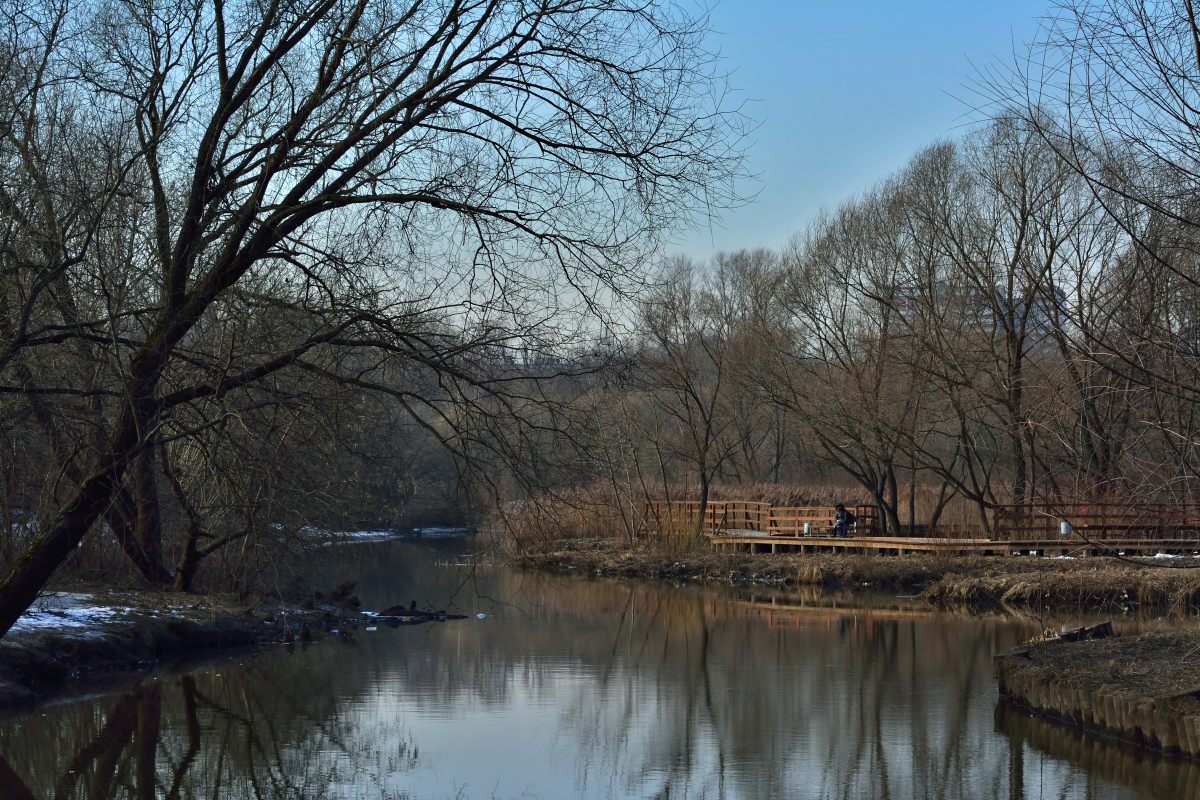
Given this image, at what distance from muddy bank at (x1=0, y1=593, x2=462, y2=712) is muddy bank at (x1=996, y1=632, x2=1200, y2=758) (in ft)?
26.5

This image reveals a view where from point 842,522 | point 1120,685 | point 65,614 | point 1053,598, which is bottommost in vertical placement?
point 1053,598

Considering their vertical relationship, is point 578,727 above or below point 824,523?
below

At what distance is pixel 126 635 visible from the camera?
1556 cm

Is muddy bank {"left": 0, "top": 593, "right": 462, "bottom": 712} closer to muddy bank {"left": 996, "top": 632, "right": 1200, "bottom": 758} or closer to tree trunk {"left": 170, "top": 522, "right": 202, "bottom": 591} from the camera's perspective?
tree trunk {"left": 170, "top": 522, "right": 202, "bottom": 591}

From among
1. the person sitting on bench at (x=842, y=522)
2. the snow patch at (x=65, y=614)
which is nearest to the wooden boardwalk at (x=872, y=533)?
the person sitting on bench at (x=842, y=522)

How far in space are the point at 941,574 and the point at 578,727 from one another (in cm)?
1683

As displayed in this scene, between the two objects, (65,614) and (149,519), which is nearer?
A: (65,614)

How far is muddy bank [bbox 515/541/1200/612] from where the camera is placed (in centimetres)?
2319

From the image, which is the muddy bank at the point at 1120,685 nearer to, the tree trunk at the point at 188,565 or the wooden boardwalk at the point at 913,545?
the wooden boardwalk at the point at 913,545

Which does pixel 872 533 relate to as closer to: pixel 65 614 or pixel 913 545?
pixel 913 545

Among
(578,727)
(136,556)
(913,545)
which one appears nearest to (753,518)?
(913,545)

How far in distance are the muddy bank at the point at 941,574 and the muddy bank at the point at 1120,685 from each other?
5370mm

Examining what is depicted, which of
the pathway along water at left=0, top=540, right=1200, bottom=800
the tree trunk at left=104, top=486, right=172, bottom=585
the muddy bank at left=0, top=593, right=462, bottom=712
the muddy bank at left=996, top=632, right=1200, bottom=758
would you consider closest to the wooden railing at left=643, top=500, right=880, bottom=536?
the pathway along water at left=0, top=540, right=1200, bottom=800

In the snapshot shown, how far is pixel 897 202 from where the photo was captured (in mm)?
31969
